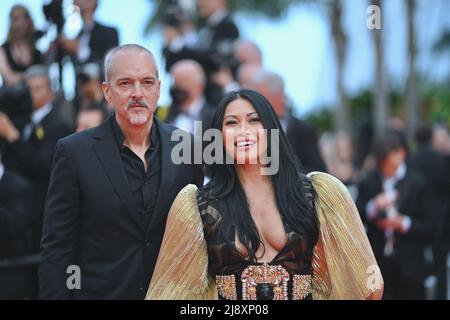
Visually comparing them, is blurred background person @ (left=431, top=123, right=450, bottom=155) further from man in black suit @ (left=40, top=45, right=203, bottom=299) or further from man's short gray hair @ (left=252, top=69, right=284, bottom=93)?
man in black suit @ (left=40, top=45, right=203, bottom=299)

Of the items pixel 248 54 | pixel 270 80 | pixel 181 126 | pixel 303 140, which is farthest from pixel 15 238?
pixel 248 54

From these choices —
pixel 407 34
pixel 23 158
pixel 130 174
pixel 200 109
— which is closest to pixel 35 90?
pixel 23 158

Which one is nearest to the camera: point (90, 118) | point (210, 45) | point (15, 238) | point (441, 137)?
point (15, 238)

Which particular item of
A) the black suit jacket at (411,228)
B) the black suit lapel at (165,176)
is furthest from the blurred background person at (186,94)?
the black suit lapel at (165,176)

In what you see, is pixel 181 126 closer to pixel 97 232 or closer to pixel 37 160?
pixel 37 160

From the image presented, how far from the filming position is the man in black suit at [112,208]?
4531 millimetres

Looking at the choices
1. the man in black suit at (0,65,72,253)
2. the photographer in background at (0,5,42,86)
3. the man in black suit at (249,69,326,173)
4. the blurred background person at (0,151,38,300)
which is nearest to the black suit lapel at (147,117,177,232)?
the blurred background person at (0,151,38,300)

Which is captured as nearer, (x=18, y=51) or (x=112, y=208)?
(x=112, y=208)

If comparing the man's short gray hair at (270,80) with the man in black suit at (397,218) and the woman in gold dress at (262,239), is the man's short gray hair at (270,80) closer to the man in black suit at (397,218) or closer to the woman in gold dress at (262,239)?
the man in black suit at (397,218)

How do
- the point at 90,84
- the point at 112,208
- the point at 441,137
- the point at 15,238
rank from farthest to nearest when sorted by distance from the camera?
1. the point at 441,137
2. the point at 90,84
3. the point at 15,238
4. the point at 112,208

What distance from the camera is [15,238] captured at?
6719 millimetres

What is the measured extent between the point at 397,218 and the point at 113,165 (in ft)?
12.8

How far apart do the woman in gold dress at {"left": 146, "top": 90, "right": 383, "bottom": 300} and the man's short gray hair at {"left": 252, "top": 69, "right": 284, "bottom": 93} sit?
3.01 meters

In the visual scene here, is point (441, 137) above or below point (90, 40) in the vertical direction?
below
